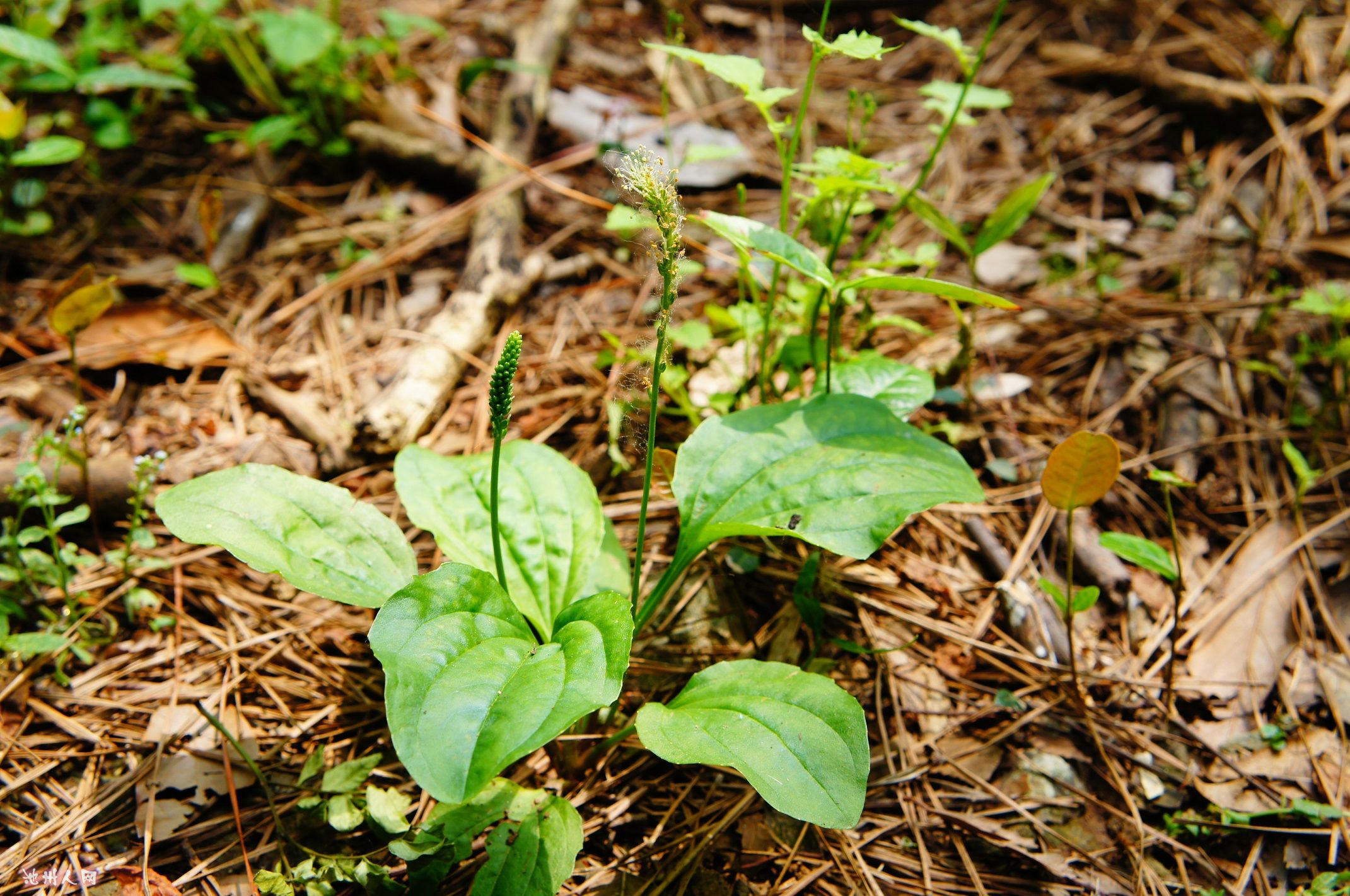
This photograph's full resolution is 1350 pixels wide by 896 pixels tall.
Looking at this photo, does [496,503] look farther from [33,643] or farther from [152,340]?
[152,340]

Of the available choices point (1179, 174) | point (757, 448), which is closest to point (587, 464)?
point (757, 448)

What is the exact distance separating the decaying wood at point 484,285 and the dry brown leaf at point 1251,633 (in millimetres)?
2039

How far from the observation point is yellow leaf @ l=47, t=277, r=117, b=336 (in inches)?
72.1

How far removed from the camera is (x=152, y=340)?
7.85 ft

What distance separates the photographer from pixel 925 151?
318 centimetres

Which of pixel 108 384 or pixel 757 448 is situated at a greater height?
pixel 757 448

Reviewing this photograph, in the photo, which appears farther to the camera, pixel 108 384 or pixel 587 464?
pixel 108 384

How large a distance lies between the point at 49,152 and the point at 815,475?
2.53 m

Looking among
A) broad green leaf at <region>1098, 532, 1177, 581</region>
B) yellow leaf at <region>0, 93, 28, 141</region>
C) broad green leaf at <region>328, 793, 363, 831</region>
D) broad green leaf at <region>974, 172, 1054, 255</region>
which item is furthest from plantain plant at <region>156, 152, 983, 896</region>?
yellow leaf at <region>0, 93, 28, 141</region>

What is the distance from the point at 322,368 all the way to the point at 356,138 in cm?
113

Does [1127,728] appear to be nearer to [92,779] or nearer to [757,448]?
[757,448]

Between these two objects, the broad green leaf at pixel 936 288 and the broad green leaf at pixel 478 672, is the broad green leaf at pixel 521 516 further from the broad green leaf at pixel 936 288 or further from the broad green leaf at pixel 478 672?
the broad green leaf at pixel 936 288

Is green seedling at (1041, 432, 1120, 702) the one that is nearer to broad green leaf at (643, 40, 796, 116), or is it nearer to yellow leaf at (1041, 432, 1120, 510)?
yellow leaf at (1041, 432, 1120, 510)

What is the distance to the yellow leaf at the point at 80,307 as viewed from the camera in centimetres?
183
